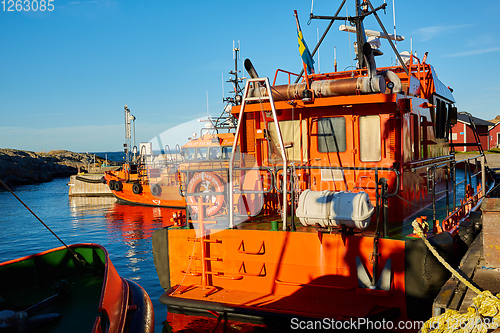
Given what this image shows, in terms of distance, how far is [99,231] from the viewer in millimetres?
20141

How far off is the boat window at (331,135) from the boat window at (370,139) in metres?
0.34

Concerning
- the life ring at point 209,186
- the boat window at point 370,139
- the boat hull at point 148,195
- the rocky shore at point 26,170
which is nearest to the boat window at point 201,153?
the boat hull at point 148,195

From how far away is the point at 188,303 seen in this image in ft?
22.2

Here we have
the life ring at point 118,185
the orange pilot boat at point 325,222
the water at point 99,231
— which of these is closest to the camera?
the orange pilot boat at point 325,222

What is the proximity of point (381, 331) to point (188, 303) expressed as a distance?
3.02 metres

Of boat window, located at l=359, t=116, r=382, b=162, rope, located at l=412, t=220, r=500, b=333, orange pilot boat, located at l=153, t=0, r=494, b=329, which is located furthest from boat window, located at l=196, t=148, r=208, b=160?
rope, located at l=412, t=220, r=500, b=333

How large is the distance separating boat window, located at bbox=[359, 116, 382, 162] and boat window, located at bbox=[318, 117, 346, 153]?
34 cm

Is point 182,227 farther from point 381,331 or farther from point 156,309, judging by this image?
point 381,331

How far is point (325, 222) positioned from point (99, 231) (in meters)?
16.6

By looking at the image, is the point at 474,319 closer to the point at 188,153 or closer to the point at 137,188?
the point at 188,153

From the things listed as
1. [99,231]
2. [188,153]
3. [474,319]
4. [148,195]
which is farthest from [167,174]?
[474,319]

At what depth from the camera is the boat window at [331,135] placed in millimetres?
7742

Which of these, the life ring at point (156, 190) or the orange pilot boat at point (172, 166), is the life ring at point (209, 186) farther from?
the life ring at point (156, 190)

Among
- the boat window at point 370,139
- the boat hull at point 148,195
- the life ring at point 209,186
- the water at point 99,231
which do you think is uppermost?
the boat window at point 370,139
